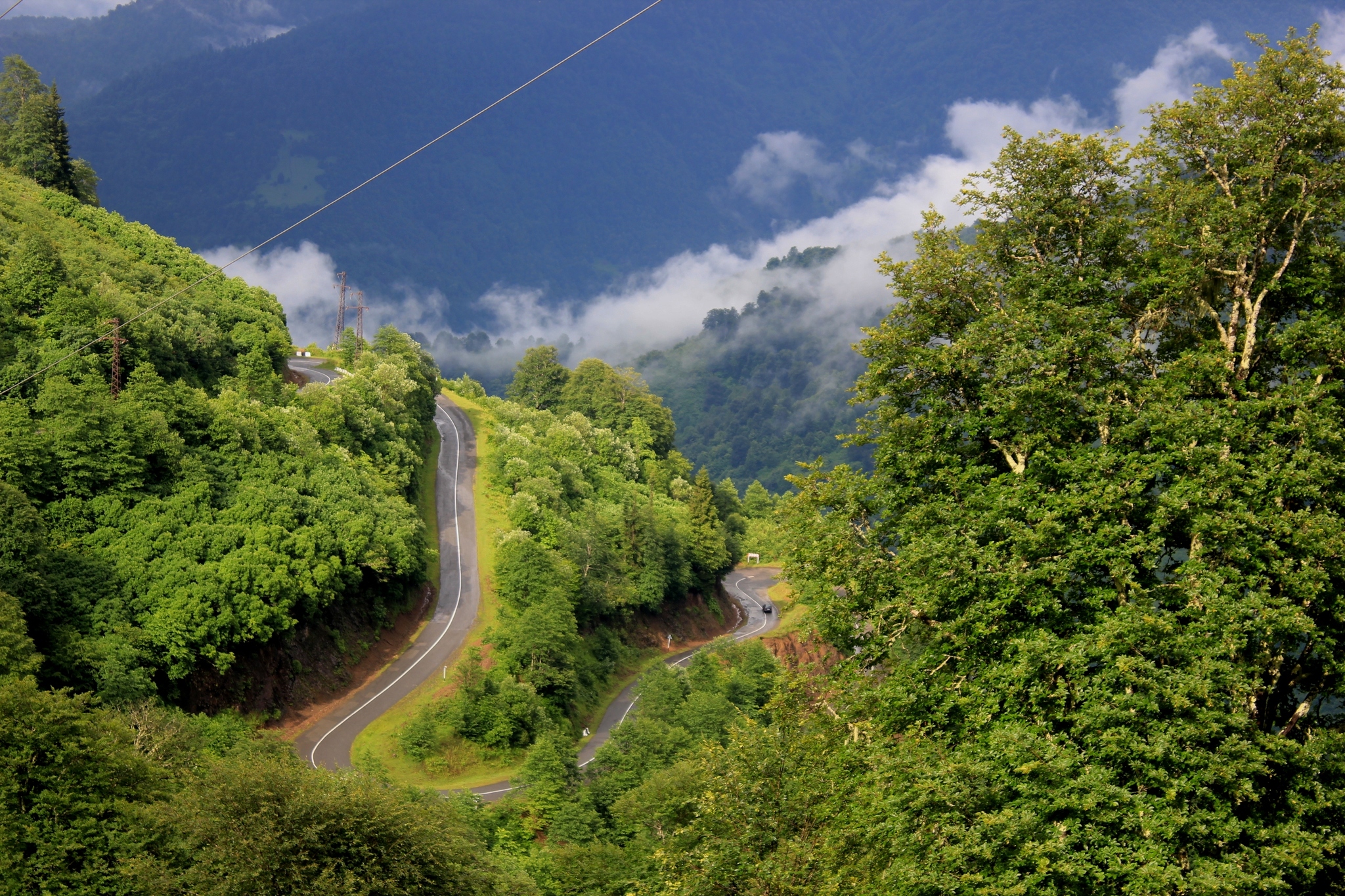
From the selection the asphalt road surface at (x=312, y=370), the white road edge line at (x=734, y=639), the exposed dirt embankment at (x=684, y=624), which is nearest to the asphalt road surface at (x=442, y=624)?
the white road edge line at (x=734, y=639)

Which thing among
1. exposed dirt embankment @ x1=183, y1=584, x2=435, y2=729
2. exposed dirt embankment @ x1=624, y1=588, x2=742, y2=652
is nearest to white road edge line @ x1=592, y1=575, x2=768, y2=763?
exposed dirt embankment @ x1=624, y1=588, x2=742, y2=652

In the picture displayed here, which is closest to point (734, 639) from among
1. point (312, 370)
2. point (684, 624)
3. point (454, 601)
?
point (684, 624)

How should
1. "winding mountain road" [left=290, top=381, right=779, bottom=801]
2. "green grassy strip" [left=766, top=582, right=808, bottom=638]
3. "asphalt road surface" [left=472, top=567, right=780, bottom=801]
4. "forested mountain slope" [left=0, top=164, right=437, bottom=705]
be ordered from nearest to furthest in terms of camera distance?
"forested mountain slope" [left=0, top=164, right=437, bottom=705]
"winding mountain road" [left=290, top=381, right=779, bottom=801]
"asphalt road surface" [left=472, top=567, right=780, bottom=801]
"green grassy strip" [left=766, top=582, right=808, bottom=638]

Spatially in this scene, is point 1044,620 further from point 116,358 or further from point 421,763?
point 116,358

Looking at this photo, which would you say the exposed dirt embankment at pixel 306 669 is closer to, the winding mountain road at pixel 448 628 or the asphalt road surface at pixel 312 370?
the winding mountain road at pixel 448 628

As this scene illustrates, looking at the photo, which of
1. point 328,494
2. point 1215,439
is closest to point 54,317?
point 328,494

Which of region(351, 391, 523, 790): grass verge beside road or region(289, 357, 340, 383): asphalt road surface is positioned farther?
region(289, 357, 340, 383): asphalt road surface

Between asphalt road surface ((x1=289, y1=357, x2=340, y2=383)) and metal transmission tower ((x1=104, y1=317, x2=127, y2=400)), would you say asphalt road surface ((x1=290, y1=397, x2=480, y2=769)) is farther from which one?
metal transmission tower ((x1=104, y1=317, x2=127, y2=400))
